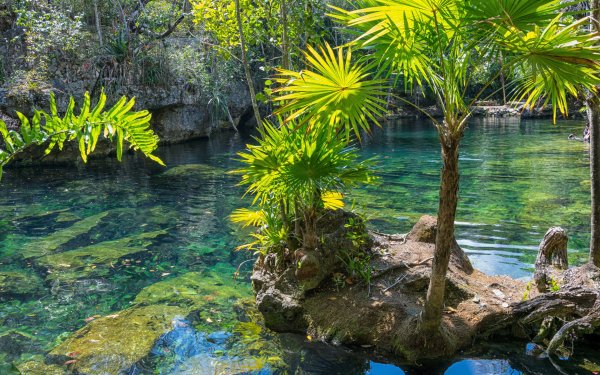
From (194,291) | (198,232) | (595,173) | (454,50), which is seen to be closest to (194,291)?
(194,291)

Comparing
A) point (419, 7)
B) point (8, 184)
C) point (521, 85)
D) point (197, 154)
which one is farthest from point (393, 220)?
point (197, 154)

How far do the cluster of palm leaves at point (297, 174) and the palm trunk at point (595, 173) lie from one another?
2029 mm

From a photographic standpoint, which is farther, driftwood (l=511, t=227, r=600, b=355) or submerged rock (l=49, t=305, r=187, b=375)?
submerged rock (l=49, t=305, r=187, b=375)

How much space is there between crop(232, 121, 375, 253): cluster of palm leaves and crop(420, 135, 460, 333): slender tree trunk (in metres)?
1.15

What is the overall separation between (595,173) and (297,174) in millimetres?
2762

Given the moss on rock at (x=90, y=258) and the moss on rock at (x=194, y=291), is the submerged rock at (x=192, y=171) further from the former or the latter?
the moss on rock at (x=194, y=291)

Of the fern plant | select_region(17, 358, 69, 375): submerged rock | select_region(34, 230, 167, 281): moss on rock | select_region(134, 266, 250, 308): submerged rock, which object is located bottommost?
select_region(17, 358, 69, 375): submerged rock

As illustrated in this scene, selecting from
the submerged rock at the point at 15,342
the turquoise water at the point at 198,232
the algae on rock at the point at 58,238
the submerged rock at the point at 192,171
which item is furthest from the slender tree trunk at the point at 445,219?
the submerged rock at the point at 192,171

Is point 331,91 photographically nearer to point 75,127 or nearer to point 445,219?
point 445,219

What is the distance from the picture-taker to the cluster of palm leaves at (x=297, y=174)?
4.55m

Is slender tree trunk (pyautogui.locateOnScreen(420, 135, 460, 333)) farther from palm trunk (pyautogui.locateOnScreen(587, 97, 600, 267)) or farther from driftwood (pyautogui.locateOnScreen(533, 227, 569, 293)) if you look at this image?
palm trunk (pyautogui.locateOnScreen(587, 97, 600, 267))

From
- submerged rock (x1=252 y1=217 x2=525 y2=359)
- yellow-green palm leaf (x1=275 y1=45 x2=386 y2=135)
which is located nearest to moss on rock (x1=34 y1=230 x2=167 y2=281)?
submerged rock (x1=252 y1=217 x2=525 y2=359)

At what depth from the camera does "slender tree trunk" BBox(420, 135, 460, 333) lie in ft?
Answer: 10.8

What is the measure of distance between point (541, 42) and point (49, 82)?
19.2m
